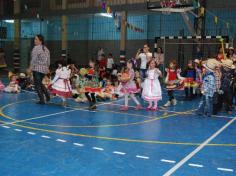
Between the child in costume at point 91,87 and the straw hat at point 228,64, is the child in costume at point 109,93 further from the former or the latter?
the straw hat at point 228,64

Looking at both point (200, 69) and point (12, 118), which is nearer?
point (12, 118)

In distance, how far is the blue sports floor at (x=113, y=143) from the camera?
169 inches

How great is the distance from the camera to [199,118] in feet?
26.1

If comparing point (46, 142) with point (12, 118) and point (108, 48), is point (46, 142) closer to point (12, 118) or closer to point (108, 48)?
point (12, 118)

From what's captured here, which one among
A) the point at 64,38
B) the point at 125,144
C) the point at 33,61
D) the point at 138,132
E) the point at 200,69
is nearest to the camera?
the point at 125,144

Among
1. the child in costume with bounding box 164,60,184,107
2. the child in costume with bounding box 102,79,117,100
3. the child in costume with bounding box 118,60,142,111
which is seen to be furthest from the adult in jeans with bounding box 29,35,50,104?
the child in costume with bounding box 164,60,184,107

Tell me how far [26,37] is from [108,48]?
21.3 feet

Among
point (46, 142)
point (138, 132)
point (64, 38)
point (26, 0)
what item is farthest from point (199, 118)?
point (26, 0)

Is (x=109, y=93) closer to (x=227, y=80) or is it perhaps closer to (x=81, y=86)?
(x=81, y=86)

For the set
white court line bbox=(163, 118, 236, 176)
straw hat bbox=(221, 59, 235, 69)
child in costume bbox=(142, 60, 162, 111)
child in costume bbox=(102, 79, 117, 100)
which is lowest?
white court line bbox=(163, 118, 236, 176)

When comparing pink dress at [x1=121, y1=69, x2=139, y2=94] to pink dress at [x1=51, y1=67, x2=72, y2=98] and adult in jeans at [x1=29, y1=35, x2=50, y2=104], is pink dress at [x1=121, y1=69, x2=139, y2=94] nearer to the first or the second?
pink dress at [x1=51, y1=67, x2=72, y2=98]

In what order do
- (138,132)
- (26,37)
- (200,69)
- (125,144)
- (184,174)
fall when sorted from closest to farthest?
(184,174)
(125,144)
(138,132)
(200,69)
(26,37)

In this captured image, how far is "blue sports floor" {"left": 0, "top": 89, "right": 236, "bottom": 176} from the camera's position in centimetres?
429

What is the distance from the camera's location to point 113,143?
215 inches
